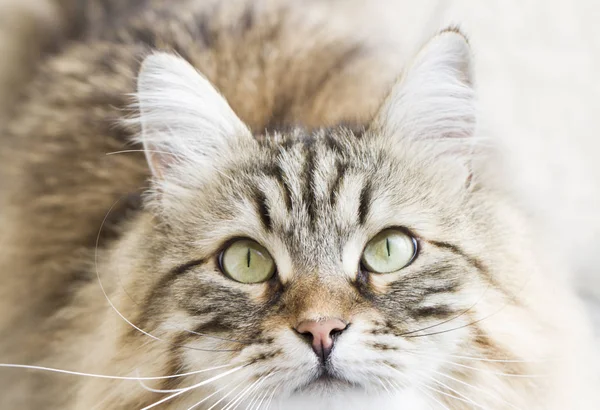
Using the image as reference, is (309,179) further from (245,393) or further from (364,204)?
(245,393)

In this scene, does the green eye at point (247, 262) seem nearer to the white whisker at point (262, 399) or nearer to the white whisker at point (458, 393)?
the white whisker at point (262, 399)

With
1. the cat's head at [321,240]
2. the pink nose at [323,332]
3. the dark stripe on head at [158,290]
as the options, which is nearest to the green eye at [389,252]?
the cat's head at [321,240]

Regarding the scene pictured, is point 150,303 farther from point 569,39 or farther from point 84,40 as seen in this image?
point 569,39

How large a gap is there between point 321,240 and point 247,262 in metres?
0.11

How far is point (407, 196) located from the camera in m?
0.81

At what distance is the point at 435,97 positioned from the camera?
0.88m

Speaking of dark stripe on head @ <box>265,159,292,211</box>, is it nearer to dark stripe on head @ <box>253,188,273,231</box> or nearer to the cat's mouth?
dark stripe on head @ <box>253,188,273,231</box>

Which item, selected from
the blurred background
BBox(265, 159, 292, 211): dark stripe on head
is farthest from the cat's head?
the blurred background

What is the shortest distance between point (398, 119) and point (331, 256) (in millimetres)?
245

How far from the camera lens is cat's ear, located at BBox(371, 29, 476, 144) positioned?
0.83 m

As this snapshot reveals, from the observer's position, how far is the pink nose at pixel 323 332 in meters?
0.67

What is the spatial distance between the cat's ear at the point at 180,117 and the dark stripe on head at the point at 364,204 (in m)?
0.19

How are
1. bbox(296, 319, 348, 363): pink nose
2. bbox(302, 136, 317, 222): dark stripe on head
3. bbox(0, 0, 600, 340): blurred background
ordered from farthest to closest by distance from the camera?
1. bbox(0, 0, 600, 340): blurred background
2. bbox(302, 136, 317, 222): dark stripe on head
3. bbox(296, 319, 348, 363): pink nose

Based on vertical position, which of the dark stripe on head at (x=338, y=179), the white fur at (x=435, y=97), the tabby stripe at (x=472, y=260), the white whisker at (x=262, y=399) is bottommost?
the white whisker at (x=262, y=399)
